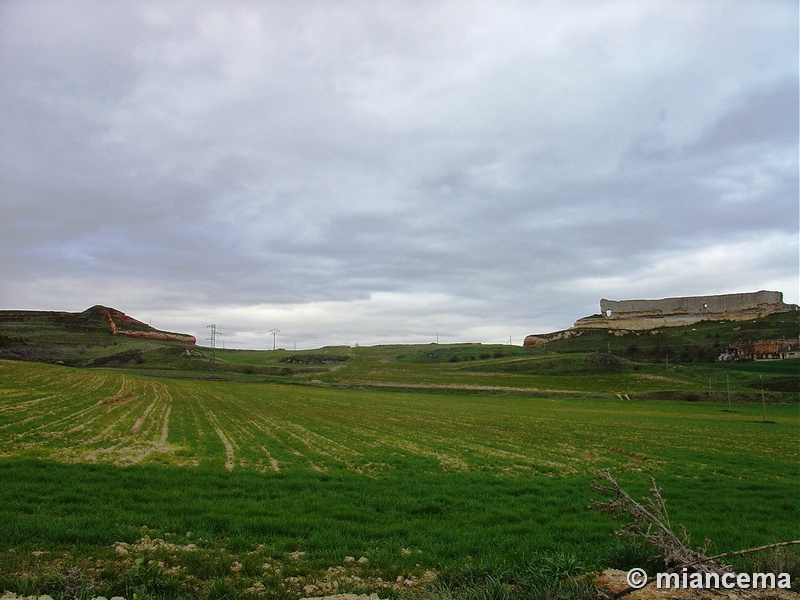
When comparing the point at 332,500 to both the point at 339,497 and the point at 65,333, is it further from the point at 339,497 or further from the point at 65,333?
the point at 65,333

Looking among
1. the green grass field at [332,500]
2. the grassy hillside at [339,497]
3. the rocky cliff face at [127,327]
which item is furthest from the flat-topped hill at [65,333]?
the green grass field at [332,500]

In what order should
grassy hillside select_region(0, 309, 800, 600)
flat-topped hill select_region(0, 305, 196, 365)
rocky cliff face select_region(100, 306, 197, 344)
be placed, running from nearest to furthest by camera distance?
grassy hillside select_region(0, 309, 800, 600) → flat-topped hill select_region(0, 305, 196, 365) → rocky cliff face select_region(100, 306, 197, 344)

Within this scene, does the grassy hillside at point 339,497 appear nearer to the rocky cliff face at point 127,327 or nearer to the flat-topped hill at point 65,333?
the flat-topped hill at point 65,333

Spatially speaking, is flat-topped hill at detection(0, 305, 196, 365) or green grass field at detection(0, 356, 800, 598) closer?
green grass field at detection(0, 356, 800, 598)

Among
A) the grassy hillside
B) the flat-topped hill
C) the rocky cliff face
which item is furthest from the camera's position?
the rocky cliff face

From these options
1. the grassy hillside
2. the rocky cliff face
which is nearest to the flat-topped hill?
A: the rocky cliff face

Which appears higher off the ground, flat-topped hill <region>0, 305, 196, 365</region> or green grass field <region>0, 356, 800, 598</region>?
flat-topped hill <region>0, 305, 196, 365</region>

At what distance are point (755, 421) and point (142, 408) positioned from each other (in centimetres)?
5626

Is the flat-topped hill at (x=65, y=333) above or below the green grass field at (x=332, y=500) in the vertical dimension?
above

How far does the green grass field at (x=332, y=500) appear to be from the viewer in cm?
720

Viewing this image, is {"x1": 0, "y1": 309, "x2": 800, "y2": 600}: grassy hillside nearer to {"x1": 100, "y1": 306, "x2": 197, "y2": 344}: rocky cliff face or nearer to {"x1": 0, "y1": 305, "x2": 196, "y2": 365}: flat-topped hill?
{"x1": 0, "y1": 305, "x2": 196, "y2": 365}: flat-topped hill

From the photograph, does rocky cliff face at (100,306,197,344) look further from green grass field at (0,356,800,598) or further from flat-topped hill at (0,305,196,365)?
green grass field at (0,356,800,598)

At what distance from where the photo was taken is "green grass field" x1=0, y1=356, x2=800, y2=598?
283 inches

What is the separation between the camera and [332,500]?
42.0 feet
